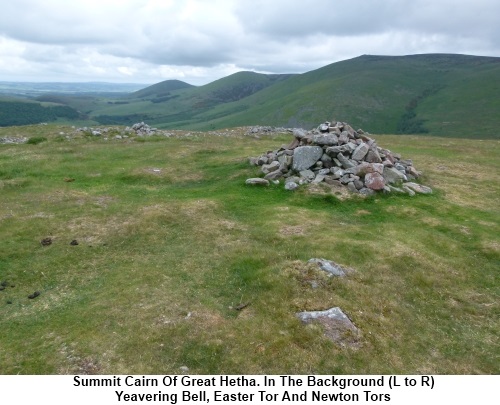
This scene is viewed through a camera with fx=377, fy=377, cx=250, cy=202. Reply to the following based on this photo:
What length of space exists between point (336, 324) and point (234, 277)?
6777mm

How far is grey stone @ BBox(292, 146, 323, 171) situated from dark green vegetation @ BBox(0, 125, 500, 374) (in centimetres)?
389

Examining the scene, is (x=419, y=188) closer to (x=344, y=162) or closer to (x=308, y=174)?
(x=344, y=162)

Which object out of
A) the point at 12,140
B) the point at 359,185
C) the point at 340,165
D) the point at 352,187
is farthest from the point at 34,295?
the point at 12,140

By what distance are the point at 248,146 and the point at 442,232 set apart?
37.1m

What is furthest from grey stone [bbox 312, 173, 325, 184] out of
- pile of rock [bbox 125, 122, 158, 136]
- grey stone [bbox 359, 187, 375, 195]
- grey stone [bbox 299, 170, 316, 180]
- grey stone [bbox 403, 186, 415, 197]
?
pile of rock [bbox 125, 122, 158, 136]

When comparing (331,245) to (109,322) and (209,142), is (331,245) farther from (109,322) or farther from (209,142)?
(209,142)

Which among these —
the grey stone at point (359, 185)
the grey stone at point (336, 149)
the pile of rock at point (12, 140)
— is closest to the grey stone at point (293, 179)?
the grey stone at point (336, 149)

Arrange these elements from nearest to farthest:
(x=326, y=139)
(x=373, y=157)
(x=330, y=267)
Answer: (x=330, y=267), (x=373, y=157), (x=326, y=139)

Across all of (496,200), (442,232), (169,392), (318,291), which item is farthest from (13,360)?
(496,200)

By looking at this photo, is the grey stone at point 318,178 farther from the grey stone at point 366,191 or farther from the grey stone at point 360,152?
the grey stone at point 360,152

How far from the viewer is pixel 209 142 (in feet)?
209

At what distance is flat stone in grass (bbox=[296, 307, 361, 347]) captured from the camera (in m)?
15.8

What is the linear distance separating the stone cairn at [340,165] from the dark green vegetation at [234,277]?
5.81ft

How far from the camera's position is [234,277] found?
21344mm
